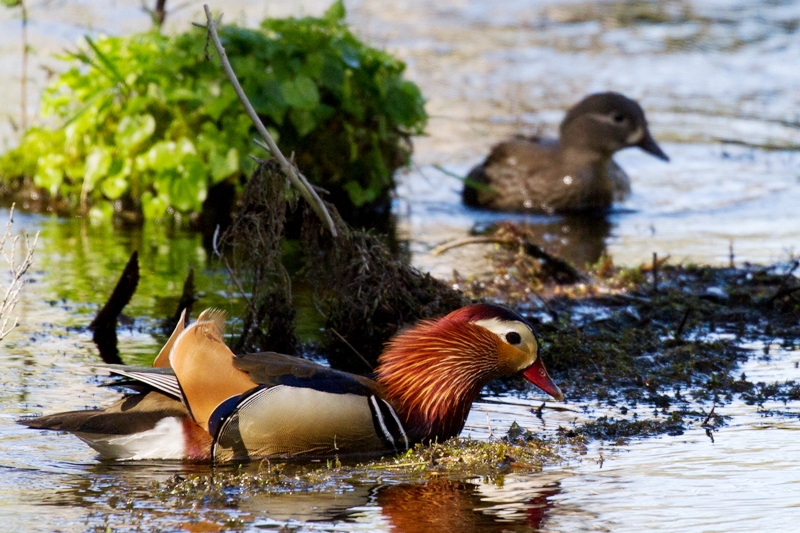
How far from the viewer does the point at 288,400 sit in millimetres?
5223

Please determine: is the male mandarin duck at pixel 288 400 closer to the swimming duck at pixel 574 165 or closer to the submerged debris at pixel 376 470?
the submerged debris at pixel 376 470

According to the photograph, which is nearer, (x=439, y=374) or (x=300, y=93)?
(x=439, y=374)

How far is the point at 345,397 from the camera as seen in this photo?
5285 millimetres

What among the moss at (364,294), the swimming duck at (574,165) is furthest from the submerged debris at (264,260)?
the swimming duck at (574,165)

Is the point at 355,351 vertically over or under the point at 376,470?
over

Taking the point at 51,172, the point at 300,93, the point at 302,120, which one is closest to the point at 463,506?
the point at 300,93

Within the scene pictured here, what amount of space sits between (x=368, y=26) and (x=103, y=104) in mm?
8321

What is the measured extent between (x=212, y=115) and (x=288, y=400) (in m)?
5.39

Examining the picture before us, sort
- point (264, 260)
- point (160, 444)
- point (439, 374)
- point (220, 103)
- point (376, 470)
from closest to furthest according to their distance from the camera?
point (376, 470) < point (160, 444) < point (439, 374) < point (264, 260) < point (220, 103)

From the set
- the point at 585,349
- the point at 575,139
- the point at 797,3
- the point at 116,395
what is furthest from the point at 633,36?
the point at 116,395

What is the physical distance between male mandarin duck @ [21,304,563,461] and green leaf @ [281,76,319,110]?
476 cm

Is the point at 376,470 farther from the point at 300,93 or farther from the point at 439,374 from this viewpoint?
the point at 300,93

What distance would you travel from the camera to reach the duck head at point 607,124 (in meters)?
12.2

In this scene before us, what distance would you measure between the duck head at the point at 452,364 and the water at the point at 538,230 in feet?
1.06
